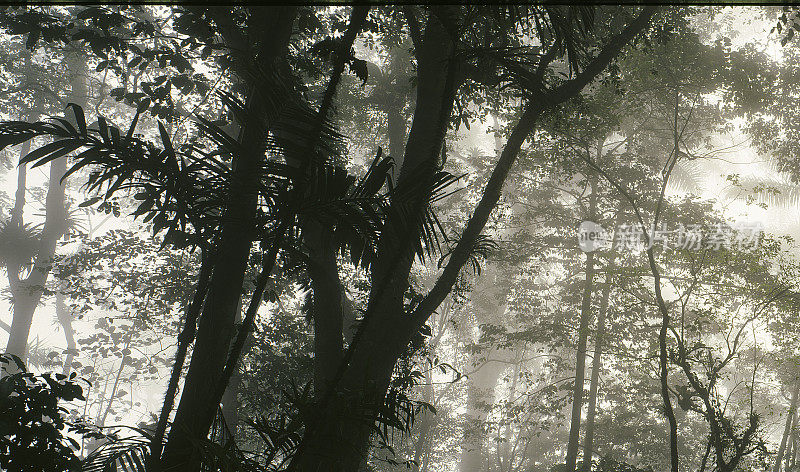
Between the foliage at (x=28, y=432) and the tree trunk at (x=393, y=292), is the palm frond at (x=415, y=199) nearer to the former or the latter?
the tree trunk at (x=393, y=292)

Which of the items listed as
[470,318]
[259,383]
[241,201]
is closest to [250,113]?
[241,201]

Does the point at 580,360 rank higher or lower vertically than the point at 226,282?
higher

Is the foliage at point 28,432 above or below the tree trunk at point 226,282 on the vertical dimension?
below

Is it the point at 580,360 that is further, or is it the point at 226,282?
the point at 580,360

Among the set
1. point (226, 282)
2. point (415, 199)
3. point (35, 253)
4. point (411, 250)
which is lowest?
point (226, 282)

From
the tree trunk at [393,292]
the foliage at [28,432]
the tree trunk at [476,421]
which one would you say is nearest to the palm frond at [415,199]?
the tree trunk at [393,292]

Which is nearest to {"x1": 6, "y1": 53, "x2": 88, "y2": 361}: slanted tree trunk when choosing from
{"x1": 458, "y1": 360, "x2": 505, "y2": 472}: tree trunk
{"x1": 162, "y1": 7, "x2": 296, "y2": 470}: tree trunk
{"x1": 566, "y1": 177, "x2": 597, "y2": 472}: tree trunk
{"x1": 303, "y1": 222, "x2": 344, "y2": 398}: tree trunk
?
{"x1": 458, "y1": 360, "x2": 505, "y2": 472}: tree trunk

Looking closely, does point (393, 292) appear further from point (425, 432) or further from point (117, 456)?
point (425, 432)

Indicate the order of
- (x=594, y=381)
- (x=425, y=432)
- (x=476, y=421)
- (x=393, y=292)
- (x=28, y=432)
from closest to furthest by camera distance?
(x=28, y=432) < (x=393, y=292) < (x=594, y=381) < (x=476, y=421) < (x=425, y=432)

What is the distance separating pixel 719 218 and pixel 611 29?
7323 mm

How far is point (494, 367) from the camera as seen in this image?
2303 cm

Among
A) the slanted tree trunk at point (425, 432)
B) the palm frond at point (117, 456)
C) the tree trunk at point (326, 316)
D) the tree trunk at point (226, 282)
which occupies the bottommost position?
the palm frond at point (117, 456)

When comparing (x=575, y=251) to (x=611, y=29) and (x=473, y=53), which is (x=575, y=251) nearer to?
(x=611, y=29)

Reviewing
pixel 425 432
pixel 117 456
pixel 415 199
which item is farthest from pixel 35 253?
pixel 415 199
